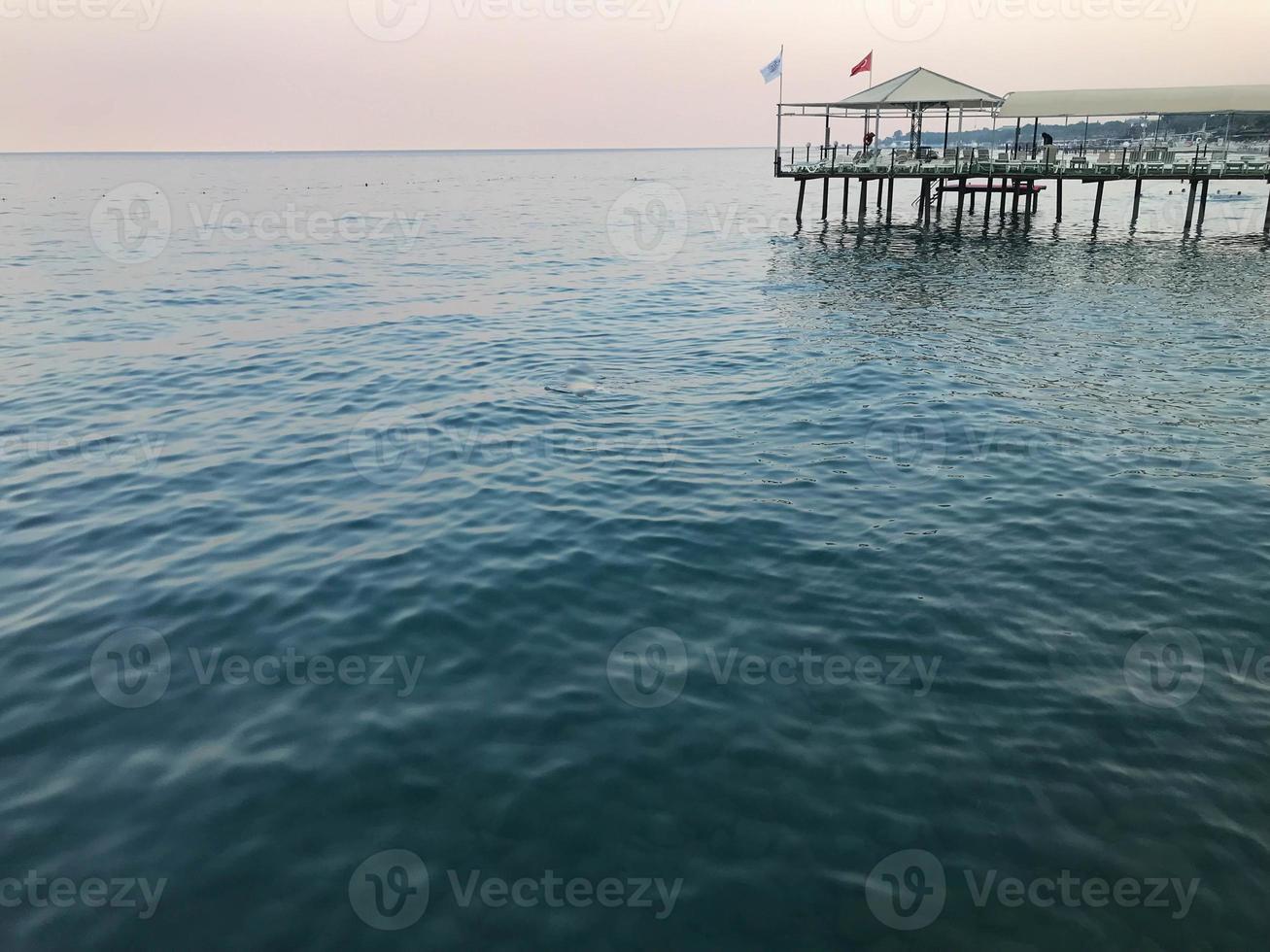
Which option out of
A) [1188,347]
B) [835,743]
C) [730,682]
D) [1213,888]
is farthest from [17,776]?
[1188,347]

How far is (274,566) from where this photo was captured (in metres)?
10.4

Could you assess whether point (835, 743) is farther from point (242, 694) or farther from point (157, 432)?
point (157, 432)

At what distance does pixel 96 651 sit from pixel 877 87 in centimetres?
4561
